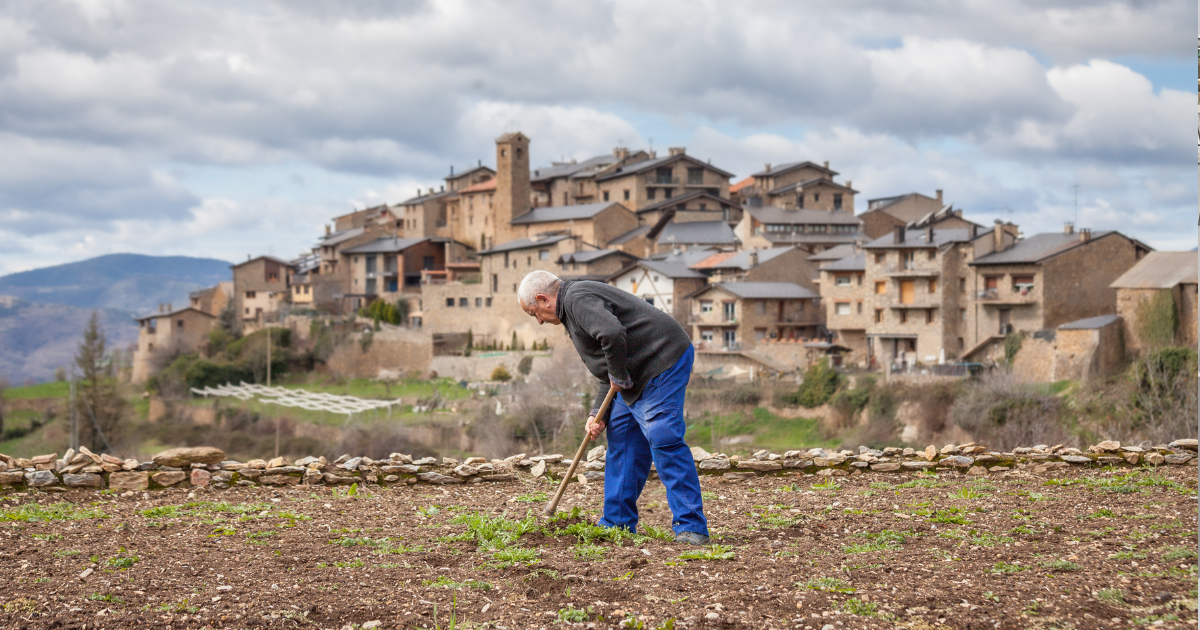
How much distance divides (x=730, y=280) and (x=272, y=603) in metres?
52.1

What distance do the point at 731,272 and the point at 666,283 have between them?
3.85m

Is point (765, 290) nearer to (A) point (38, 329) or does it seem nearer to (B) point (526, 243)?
(B) point (526, 243)

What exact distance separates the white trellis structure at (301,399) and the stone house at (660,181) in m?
32.5

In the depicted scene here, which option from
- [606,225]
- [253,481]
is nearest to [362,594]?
[253,481]

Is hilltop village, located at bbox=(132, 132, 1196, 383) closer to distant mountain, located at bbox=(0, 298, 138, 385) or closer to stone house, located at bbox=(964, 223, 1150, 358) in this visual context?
stone house, located at bbox=(964, 223, 1150, 358)

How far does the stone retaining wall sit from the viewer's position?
357 inches

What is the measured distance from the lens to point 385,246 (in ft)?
263

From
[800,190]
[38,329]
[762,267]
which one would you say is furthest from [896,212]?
[38,329]

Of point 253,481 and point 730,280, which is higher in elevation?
point 730,280

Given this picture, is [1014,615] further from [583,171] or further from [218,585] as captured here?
[583,171]

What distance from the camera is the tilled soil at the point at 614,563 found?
4680 millimetres

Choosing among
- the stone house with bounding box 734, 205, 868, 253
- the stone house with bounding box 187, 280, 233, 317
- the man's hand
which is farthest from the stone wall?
the man's hand

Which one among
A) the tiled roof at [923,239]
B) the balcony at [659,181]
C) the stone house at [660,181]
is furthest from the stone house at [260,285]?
the tiled roof at [923,239]

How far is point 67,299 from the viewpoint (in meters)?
174
